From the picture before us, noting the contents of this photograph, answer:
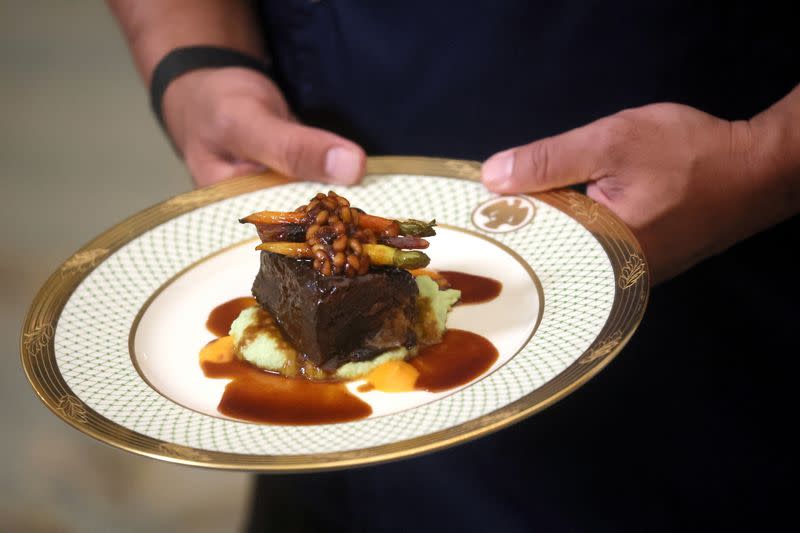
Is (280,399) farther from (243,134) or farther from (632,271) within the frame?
(243,134)

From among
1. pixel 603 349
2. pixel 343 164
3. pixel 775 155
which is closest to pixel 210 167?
pixel 343 164

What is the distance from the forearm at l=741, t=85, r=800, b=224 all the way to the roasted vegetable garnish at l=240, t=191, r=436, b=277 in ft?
3.16

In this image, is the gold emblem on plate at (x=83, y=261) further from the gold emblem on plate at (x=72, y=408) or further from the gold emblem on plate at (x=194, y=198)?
the gold emblem on plate at (x=72, y=408)

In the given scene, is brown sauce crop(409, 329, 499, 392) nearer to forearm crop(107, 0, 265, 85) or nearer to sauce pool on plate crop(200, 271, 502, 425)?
sauce pool on plate crop(200, 271, 502, 425)

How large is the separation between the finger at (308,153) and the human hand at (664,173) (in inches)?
19.9

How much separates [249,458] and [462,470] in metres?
1.15

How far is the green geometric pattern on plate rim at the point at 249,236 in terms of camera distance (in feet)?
5.57

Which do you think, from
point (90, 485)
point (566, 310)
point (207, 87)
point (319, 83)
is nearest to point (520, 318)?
point (566, 310)

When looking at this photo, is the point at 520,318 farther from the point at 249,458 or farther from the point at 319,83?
the point at 319,83

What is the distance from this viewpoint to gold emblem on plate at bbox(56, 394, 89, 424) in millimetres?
1748

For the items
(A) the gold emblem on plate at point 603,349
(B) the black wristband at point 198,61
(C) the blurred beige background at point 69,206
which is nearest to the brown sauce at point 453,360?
(A) the gold emblem on plate at point 603,349

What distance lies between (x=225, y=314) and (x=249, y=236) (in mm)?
336

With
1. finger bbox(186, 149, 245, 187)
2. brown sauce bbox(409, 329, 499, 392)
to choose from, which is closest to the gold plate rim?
finger bbox(186, 149, 245, 187)

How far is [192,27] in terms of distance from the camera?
124 inches
